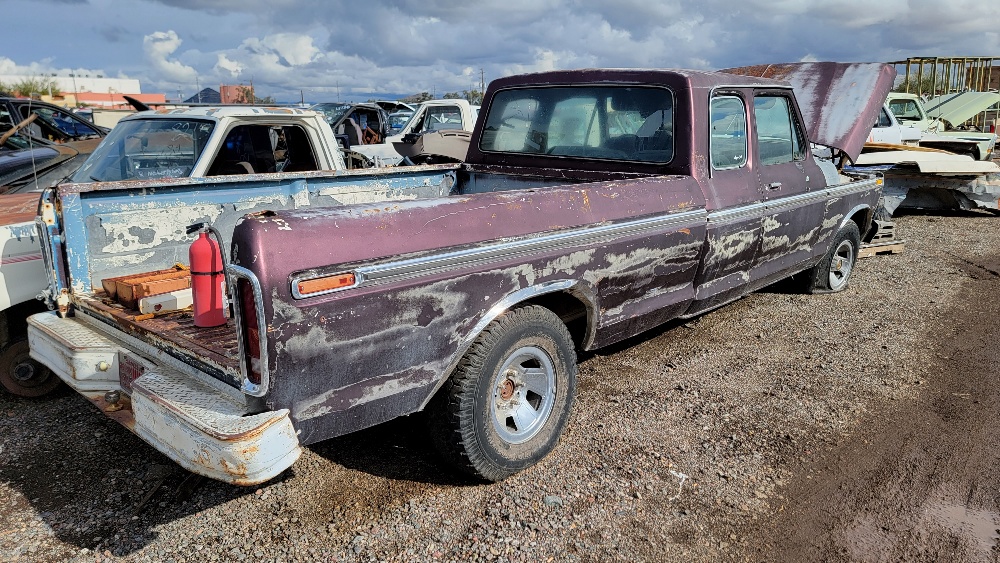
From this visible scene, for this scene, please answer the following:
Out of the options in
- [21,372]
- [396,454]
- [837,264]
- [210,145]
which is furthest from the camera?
[837,264]

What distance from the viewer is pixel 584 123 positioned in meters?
4.67

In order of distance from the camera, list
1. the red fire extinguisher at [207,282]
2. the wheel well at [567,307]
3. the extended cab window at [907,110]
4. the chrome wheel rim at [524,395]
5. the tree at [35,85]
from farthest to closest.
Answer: the tree at [35,85]
the extended cab window at [907,110]
the wheel well at [567,307]
the chrome wheel rim at [524,395]
the red fire extinguisher at [207,282]

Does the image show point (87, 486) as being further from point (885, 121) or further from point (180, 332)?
point (885, 121)

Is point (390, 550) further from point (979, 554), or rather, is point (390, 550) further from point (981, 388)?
point (981, 388)

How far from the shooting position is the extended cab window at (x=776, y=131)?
4.91 meters

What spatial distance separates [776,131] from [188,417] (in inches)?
170

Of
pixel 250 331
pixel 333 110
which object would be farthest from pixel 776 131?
pixel 333 110

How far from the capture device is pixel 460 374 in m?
3.01

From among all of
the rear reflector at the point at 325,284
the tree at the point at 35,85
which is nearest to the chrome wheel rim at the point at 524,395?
the rear reflector at the point at 325,284

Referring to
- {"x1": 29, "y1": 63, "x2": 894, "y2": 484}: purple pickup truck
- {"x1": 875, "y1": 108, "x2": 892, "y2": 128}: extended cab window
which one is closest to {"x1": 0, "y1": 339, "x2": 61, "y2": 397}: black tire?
{"x1": 29, "y1": 63, "x2": 894, "y2": 484}: purple pickup truck

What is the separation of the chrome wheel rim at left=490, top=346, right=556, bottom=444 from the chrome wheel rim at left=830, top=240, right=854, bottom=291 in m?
4.20

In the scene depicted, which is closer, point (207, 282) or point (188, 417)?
point (188, 417)

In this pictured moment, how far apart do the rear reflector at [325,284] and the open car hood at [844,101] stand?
4963 millimetres

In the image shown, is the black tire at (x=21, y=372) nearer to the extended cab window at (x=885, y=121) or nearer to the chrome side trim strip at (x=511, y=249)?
the chrome side trim strip at (x=511, y=249)
